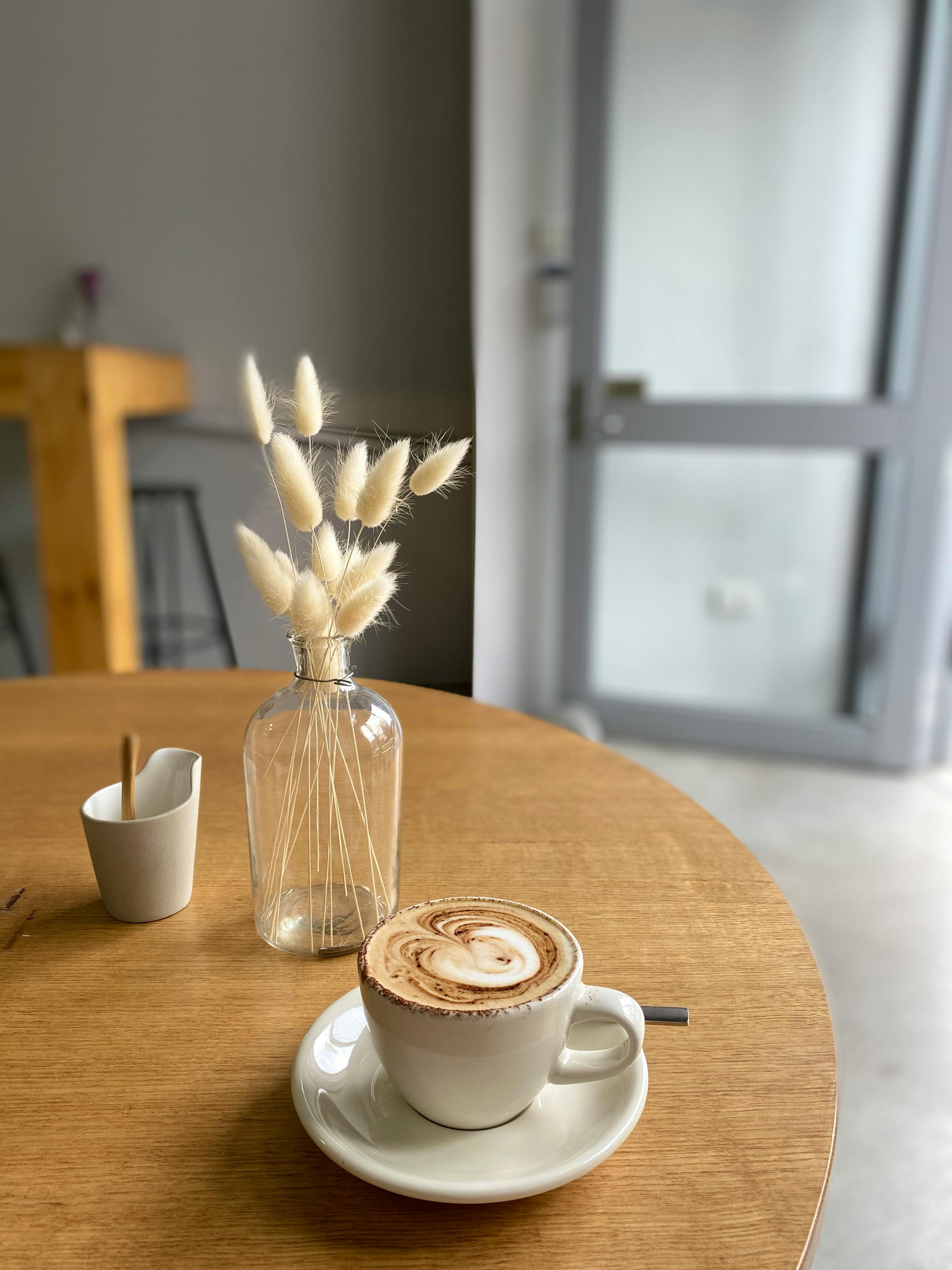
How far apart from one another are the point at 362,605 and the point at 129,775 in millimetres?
189

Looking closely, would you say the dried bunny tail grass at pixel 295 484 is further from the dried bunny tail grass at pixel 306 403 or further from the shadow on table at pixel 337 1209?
the shadow on table at pixel 337 1209

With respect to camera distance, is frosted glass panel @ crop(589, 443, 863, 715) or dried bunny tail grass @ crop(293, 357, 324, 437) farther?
frosted glass panel @ crop(589, 443, 863, 715)

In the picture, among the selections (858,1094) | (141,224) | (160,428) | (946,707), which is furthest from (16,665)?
(946,707)

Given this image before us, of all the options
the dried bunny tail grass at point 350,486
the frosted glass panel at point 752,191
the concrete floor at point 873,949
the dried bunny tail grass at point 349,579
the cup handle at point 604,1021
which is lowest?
the concrete floor at point 873,949

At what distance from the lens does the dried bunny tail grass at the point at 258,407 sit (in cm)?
51

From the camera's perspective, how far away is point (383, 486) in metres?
0.49

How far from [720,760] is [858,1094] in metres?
1.23

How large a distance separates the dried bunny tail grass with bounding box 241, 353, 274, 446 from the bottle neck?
0.11 m

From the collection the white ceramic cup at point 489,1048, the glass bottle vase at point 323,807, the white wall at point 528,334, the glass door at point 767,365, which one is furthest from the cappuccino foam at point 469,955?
the glass door at point 767,365

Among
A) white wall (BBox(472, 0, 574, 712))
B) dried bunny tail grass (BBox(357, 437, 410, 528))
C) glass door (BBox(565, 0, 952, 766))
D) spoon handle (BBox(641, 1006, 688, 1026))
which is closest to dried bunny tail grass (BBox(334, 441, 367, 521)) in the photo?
dried bunny tail grass (BBox(357, 437, 410, 528))

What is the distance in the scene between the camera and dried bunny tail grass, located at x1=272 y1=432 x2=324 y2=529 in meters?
0.49

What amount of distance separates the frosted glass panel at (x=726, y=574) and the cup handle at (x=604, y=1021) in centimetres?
226

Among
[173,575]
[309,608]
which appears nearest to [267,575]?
[309,608]

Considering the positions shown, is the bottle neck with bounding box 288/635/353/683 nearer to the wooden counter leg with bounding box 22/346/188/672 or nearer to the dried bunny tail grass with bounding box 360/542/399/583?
the dried bunny tail grass with bounding box 360/542/399/583
